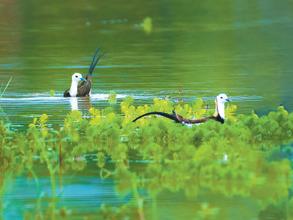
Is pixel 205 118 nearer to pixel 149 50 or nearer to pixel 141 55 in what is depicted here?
pixel 141 55

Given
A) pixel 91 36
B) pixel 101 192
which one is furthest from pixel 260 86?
pixel 91 36

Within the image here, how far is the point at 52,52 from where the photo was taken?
922 inches

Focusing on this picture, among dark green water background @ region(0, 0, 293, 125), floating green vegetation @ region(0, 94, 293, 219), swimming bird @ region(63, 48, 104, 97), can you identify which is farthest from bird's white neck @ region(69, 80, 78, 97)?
floating green vegetation @ region(0, 94, 293, 219)

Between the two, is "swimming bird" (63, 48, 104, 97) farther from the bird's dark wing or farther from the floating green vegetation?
the floating green vegetation

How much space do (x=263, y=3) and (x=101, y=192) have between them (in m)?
24.7

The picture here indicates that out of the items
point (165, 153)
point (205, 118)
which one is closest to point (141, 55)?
point (205, 118)

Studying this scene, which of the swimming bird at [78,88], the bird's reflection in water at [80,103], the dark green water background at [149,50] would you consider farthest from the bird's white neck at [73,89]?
the dark green water background at [149,50]

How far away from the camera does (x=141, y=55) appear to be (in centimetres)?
2248

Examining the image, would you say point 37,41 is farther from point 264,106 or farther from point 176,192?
point 176,192

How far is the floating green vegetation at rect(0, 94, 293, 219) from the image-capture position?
408 inches

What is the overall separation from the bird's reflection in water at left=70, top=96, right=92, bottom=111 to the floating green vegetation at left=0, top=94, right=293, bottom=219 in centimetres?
190

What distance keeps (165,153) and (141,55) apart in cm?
1077

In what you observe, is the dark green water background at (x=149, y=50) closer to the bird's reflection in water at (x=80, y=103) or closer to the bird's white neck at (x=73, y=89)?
the bird's reflection in water at (x=80, y=103)

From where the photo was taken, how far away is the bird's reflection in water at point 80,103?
15.9m
